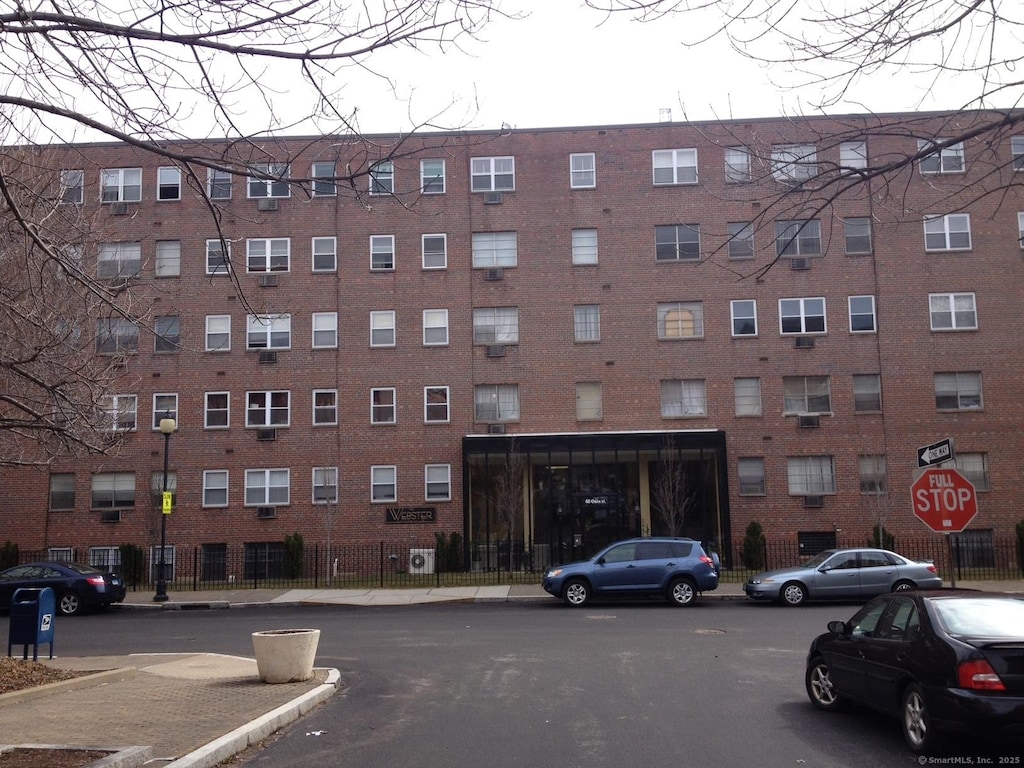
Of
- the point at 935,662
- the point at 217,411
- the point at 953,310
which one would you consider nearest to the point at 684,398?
the point at 953,310

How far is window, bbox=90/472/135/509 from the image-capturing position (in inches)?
1417

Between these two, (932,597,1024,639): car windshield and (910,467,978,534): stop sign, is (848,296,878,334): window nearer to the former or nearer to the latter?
(910,467,978,534): stop sign

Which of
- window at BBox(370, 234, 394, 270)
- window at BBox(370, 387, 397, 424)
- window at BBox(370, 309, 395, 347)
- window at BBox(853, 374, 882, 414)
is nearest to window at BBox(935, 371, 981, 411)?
window at BBox(853, 374, 882, 414)

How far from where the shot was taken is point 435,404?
3562 cm

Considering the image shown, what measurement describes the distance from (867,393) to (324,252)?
2085 centimetres

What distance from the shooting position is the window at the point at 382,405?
3572 centimetres

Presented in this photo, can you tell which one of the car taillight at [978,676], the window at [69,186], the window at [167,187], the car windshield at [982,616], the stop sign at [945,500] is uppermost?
the window at [167,187]

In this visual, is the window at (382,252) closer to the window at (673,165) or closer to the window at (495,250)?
the window at (495,250)

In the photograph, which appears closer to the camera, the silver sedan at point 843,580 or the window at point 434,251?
the silver sedan at point 843,580

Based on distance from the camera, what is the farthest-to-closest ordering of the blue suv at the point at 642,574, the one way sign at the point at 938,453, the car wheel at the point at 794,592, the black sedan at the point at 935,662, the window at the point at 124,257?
1. the window at the point at 124,257
2. the car wheel at the point at 794,592
3. the blue suv at the point at 642,574
4. the one way sign at the point at 938,453
5. the black sedan at the point at 935,662

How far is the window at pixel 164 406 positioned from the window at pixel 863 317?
2526cm

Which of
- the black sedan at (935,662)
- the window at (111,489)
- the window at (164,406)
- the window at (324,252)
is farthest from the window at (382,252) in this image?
the black sedan at (935,662)

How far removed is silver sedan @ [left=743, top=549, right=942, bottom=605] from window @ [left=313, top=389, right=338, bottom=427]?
18282mm

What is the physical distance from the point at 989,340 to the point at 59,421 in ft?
106
